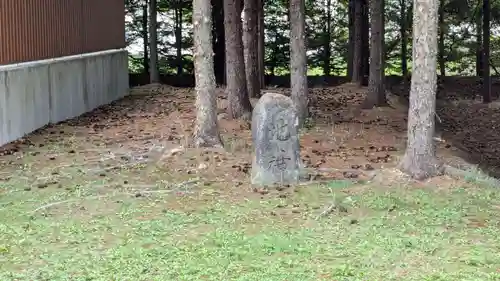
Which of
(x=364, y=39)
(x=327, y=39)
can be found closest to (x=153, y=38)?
(x=364, y=39)

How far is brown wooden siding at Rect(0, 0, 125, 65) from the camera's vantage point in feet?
37.1

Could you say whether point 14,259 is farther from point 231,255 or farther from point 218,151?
point 218,151

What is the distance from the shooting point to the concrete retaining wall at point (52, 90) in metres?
11.2

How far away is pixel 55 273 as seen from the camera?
16.4ft

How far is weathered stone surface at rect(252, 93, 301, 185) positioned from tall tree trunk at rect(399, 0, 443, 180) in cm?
133

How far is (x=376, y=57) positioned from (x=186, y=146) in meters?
6.04

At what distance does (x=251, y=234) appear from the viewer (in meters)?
6.07

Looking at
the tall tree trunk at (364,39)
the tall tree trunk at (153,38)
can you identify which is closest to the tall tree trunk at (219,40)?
the tall tree trunk at (153,38)


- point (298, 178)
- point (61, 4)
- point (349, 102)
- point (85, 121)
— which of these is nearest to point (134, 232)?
point (298, 178)

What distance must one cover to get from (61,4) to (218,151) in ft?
20.9

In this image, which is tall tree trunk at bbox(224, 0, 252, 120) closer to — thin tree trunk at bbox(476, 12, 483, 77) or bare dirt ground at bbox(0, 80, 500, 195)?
bare dirt ground at bbox(0, 80, 500, 195)

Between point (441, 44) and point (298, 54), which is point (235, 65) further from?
point (441, 44)

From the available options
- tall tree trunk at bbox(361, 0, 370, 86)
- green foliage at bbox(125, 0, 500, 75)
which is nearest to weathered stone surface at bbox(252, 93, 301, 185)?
tall tree trunk at bbox(361, 0, 370, 86)

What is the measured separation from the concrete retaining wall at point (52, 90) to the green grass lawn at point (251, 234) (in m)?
3.43
